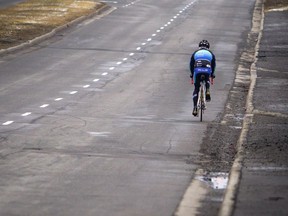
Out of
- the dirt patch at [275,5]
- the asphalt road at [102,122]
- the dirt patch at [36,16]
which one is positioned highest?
the asphalt road at [102,122]

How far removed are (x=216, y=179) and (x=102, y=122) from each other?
710 centimetres

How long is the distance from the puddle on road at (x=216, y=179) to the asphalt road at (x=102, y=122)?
0.88ft

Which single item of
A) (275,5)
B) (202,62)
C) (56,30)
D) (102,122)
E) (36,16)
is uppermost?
(202,62)

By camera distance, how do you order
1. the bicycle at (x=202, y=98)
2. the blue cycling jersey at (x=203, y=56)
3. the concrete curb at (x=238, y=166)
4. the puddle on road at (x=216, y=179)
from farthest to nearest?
the blue cycling jersey at (x=203, y=56), the bicycle at (x=202, y=98), the puddle on road at (x=216, y=179), the concrete curb at (x=238, y=166)

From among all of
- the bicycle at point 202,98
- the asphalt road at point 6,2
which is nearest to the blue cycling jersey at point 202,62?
the bicycle at point 202,98

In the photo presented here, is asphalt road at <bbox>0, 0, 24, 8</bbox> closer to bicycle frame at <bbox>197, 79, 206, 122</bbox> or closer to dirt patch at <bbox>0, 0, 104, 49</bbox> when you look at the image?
dirt patch at <bbox>0, 0, 104, 49</bbox>

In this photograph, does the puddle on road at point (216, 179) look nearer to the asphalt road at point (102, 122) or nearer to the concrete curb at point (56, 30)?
the asphalt road at point (102, 122)

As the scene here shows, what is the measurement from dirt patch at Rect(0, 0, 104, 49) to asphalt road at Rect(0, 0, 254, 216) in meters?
1.43

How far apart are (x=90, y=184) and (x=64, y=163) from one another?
1965 mm

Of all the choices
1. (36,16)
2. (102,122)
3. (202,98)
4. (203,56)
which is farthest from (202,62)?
(36,16)

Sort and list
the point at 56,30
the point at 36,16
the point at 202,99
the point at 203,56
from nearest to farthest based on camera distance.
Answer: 1. the point at 202,99
2. the point at 203,56
3. the point at 56,30
4. the point at 36,16

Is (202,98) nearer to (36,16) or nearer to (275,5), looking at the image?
(36,16)

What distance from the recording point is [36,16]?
60.1m

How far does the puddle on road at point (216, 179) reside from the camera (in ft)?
48.7
